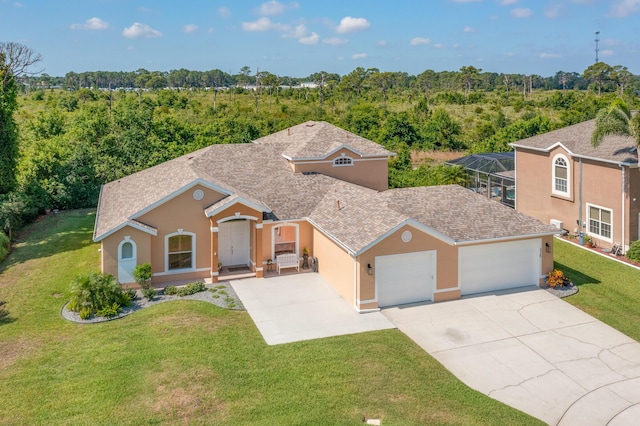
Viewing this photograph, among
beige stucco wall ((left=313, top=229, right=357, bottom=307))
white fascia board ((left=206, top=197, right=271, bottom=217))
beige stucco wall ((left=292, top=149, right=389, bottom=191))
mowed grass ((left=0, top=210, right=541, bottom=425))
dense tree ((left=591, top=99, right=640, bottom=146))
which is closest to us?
mowed grass ((left=0, top=210, right=541, bottom=425))

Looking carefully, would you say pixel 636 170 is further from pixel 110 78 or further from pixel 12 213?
pixel 110 78

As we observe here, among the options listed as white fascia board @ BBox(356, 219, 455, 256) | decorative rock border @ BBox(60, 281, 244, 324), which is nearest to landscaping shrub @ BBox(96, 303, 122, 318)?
decorative rock border @ BBox(60, 281, 244, 324)

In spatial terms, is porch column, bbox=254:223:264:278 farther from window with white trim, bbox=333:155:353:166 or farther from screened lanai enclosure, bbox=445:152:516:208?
screened lanai enclosure, bbox=445:152:516:208

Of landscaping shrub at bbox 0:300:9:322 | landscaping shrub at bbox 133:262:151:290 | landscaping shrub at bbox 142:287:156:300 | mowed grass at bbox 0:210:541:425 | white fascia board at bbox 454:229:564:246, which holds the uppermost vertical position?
white fascia board at bbox 454:229:564:246

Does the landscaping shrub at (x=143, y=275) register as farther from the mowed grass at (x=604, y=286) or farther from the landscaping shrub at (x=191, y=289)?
the mowed grass at (x=604, y=286)

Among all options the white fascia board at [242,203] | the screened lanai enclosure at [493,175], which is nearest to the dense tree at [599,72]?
the screened lanai enclosure at [493,175]
